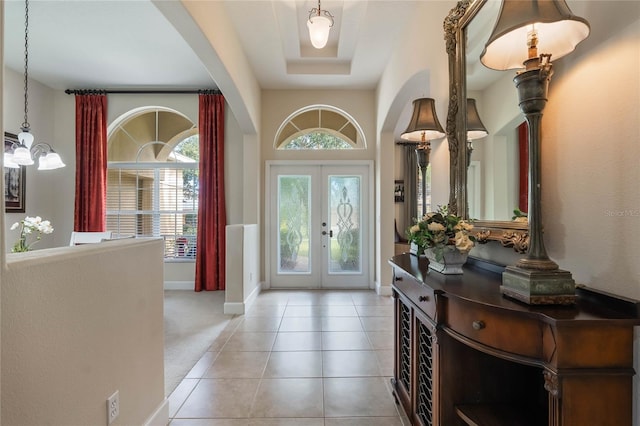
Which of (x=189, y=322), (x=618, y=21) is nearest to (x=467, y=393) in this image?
(x=618, y=21)

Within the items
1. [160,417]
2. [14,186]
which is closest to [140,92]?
[14,186]

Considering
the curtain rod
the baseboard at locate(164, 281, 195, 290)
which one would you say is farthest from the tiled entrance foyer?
the curtain rod

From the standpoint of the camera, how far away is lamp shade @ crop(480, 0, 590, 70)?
3.59ft

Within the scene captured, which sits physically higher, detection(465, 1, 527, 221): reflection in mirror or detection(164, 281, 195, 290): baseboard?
detection(465, 1, 527, 221): reflection in mirror

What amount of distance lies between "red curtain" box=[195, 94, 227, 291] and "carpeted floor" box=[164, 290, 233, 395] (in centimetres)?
35

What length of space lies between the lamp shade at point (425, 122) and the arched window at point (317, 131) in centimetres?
296

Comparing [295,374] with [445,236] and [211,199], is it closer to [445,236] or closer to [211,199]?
[445,236]

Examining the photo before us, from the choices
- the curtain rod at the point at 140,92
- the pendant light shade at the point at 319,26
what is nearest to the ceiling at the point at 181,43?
the curtain rod at the point at 140,92

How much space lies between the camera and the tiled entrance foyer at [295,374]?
6.55 ft

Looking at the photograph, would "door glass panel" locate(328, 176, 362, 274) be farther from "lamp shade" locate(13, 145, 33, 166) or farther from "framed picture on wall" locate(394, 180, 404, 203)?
"lamp shade" locate(13, 145, 33, 166)

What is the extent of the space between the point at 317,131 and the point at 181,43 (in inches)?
91.8

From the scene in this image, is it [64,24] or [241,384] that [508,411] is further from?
[64,24]

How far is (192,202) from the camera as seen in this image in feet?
18.0

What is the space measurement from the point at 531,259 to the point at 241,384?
84.3 inches
